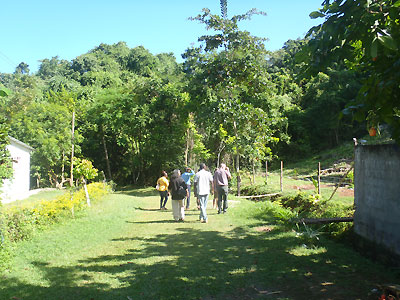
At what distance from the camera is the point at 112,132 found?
2977 centimetres

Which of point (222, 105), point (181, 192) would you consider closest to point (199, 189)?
point (181, 192)

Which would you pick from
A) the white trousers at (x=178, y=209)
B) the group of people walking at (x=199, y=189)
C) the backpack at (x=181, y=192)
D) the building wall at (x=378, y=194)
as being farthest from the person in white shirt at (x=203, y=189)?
the building wall at (x=378, y=194)

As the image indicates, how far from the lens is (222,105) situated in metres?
17.3

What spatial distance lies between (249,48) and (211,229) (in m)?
10.8

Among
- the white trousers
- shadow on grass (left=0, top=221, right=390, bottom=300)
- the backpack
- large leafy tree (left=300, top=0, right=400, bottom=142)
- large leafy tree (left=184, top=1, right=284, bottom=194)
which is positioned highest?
large leafy tree (left=184, top=1, right=284, bottom=194)

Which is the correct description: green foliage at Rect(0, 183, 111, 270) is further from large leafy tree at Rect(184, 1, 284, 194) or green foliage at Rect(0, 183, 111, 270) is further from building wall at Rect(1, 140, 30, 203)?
building wall at Rect(1, 140, 30, 203)

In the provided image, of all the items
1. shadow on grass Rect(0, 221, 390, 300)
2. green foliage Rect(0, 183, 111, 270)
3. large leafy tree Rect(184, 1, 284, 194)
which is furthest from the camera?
large leafy tree Rect(184, 1, 284, 194)

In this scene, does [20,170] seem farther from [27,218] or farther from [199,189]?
[199,189]

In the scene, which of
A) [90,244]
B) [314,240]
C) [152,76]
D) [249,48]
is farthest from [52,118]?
[314,240]

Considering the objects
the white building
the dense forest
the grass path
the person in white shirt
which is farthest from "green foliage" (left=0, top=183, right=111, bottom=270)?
the white building

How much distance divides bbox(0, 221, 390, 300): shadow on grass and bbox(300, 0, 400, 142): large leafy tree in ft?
8.89

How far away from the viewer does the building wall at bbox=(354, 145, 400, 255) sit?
19.3 ft

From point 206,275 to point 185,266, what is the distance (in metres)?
0.64

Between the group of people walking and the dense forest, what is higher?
the dense forest
